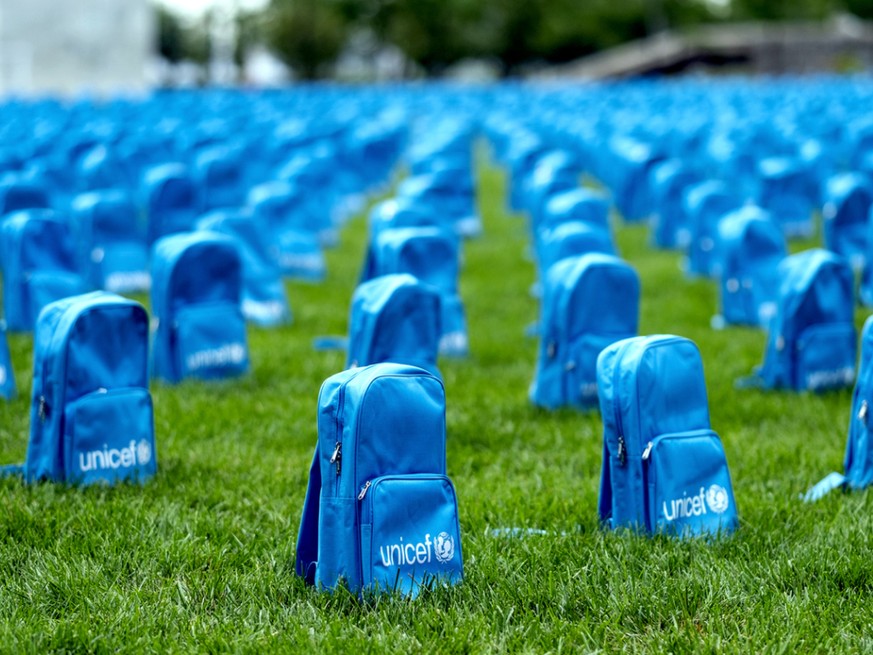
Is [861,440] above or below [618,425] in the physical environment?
below

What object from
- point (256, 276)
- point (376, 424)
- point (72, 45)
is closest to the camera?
point (376, 424)

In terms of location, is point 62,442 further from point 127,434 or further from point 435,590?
point 435,590

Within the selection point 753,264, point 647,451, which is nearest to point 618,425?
point 647,451

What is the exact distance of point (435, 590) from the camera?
14.2 feet

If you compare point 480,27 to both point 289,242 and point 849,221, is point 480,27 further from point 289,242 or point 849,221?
point 849,221

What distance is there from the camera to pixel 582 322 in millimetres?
6977

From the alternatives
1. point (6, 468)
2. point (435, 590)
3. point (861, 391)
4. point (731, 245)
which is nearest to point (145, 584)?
point (435, 590)

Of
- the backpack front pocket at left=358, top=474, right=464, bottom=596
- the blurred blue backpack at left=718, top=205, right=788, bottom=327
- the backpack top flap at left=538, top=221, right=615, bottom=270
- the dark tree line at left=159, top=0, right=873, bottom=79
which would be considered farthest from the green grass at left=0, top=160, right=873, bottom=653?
the dark tree line at left=159, top=0, right=873, bottom=79

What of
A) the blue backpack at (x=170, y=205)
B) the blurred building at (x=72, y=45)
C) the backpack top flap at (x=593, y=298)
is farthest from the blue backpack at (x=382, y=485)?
the blurred building at (x=72, y=45)

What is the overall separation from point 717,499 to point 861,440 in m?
0.92

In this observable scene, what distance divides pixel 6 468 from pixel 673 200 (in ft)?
31.5

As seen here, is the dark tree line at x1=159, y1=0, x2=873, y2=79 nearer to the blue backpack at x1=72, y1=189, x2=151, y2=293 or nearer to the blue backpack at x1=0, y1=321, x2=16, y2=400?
the blue backpack at x1=72, y1=189, x2=151, y2=293

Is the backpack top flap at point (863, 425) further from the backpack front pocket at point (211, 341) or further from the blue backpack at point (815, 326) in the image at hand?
the backpack front pocket at point (211, 341)

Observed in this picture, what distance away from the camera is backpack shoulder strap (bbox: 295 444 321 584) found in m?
4.45
